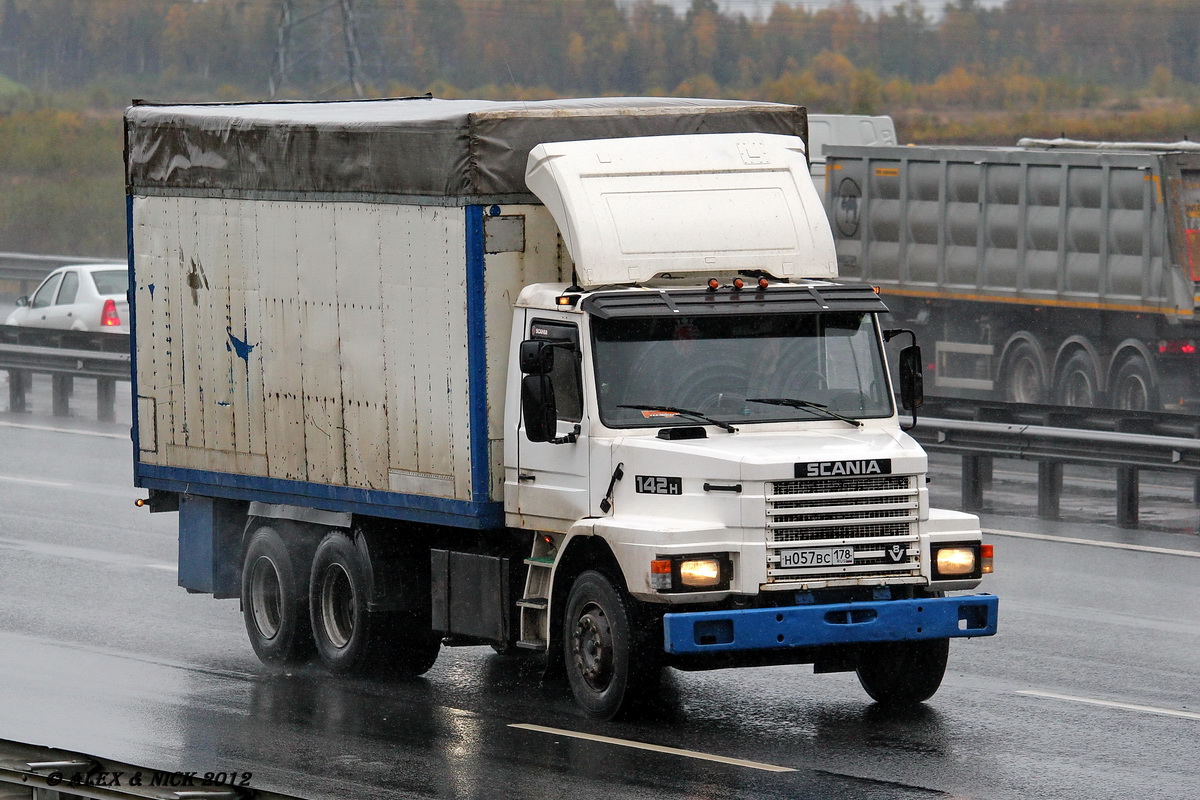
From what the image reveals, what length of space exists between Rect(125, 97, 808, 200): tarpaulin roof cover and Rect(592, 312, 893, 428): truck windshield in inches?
44.6

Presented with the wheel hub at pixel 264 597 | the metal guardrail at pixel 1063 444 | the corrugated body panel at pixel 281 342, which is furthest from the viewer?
the metal guardrail at pixel 1063 444

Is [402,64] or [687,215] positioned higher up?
[402,64]

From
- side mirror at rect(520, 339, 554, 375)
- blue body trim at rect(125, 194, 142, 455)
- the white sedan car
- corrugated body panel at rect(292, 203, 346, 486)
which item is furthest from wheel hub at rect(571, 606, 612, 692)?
the white sedan car

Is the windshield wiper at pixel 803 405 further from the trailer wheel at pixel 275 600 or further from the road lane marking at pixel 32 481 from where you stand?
the road lane marking at pixel 32 481

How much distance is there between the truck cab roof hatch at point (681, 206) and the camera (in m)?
11.2

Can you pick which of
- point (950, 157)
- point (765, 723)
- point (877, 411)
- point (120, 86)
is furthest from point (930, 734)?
point (120, 86)

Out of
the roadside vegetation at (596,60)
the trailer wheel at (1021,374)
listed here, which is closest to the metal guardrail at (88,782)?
the trailer wheel at (1021,374)

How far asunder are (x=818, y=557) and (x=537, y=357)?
165 centimetres

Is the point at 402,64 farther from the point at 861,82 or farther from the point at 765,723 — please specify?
the point at 765,723

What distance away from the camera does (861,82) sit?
212 ft

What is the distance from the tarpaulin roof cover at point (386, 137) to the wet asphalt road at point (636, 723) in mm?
2742

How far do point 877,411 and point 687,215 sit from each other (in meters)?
1.37

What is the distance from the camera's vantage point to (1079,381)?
26312 mm

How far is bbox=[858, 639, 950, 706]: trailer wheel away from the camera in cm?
1127
